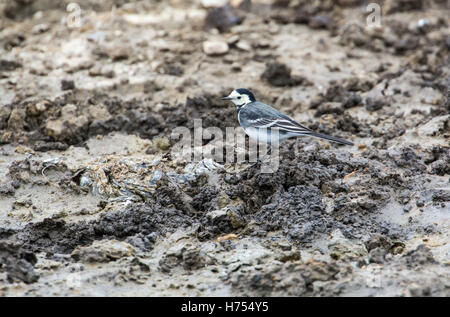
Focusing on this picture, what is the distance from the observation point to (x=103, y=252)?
5328mm

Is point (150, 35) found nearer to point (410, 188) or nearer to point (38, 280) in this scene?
point (410, 188)

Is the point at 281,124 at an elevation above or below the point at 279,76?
below

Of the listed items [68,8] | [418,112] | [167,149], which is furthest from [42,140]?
[418,112]

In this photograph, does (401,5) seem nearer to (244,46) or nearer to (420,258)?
(244,46)

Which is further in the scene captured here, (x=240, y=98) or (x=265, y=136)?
(x=240, y=98)

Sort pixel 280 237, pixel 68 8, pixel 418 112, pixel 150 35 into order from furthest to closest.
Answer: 1. pixel 68 8
2. pixel 150 35
3. pixel 418 112
4. pixel 280 237

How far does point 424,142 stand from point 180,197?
325cm

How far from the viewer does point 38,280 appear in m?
5.01

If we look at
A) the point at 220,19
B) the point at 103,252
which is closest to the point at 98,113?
the point at 220,19

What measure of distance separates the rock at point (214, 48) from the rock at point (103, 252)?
5138 millimetres

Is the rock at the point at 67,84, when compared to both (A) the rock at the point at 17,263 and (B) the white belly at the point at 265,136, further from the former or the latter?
(A) the rock at the point at 17,263

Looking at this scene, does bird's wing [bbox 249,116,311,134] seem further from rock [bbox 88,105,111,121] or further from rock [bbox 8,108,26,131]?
rock [bbox 8,108,26,131]

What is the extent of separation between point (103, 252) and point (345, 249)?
2.09 m

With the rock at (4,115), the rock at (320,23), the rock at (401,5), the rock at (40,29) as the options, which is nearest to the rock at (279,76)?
the rock at (320,23)
